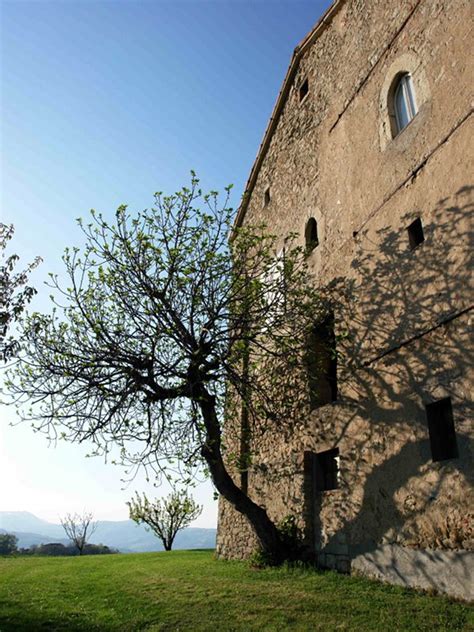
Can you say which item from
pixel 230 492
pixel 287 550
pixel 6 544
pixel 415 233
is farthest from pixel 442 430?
pixel 6 544

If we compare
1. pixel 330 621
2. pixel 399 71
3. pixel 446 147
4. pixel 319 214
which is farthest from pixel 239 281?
pixel 330 621

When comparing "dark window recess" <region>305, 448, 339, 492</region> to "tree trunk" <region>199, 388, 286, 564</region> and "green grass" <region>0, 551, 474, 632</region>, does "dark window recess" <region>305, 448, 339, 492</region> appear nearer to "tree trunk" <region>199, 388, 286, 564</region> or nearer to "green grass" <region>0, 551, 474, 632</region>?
"tree trunk" <region>199, 388, 286, 564</region>

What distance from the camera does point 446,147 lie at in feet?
24.4

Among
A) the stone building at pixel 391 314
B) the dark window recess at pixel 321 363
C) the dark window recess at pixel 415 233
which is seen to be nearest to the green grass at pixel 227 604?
the stone building at pixel 391 314

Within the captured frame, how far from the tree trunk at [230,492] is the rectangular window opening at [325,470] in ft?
4.05

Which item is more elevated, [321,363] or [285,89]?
[285,89]

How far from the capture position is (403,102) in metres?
9.07

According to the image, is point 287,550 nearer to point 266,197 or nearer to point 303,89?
point 266,197

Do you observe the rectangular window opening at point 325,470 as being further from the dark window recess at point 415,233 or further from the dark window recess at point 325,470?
the dark window recess at point 415,233

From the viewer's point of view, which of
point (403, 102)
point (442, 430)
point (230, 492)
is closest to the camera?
point (442, 430)

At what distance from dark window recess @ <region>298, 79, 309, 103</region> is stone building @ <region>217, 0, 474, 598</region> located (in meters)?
1.68

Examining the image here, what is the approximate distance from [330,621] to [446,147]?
6910 millimetres

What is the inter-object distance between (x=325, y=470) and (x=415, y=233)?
4999mm

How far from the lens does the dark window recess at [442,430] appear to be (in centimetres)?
670
